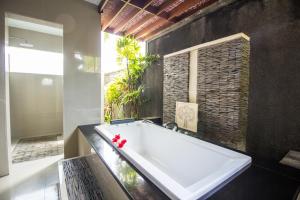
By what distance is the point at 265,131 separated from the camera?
4.70 ft

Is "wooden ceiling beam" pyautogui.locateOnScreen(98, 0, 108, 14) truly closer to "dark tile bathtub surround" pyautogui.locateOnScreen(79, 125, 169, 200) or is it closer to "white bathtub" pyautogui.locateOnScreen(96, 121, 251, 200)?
"white bathtub" pyautogui.locateOnScreen(96, 121, 251, 200)

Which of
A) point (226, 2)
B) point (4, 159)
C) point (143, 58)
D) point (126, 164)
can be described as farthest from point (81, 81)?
point (226, 2)

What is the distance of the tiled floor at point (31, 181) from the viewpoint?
1704 millimetres

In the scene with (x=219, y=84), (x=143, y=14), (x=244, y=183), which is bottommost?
(x=244, y=183)

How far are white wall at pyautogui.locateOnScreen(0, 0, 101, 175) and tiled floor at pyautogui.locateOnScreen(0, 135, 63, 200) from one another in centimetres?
27

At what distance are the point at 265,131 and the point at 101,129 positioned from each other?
1.80 meters

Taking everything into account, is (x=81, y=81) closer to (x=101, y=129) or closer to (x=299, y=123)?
(x=101, y=129)

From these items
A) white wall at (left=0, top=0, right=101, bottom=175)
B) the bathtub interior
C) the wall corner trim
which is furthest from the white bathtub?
the wall corner trim

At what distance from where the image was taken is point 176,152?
5.94 feet

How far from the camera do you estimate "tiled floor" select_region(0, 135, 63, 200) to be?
1704 millimetres

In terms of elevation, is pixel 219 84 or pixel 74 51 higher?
pixel 74 51

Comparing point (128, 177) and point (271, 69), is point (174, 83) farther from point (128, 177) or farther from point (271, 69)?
point (128, 177)

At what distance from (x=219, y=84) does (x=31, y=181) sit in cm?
266

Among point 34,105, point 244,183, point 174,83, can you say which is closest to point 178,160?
point 244,183
